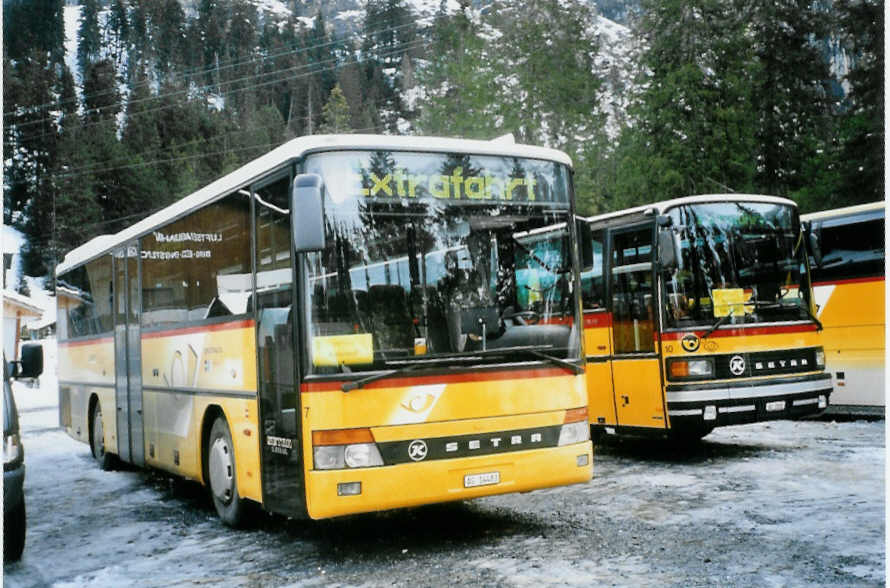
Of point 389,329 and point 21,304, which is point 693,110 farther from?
point 389,329

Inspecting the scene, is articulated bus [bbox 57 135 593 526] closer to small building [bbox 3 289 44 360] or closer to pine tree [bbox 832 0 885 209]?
pine tree [bbox 832 0 885 209]

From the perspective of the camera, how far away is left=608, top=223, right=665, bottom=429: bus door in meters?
11.5

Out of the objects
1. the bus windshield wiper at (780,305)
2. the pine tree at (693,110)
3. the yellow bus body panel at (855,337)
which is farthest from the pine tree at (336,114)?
the bus windshield wiper at (780,305)

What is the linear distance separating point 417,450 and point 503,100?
42278mm

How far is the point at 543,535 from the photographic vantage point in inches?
304

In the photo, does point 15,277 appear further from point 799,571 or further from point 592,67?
point 799,571

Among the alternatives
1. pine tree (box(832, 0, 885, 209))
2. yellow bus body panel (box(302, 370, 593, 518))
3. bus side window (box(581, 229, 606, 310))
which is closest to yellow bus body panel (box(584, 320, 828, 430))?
bus side window (box(581, 229, 606, 310))

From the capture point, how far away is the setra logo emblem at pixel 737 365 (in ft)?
36.4

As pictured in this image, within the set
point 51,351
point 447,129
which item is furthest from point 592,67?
point 51,351

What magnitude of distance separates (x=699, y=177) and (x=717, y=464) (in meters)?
29.4

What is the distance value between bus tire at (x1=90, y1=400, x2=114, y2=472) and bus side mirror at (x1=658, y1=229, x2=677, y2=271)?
7523 mm

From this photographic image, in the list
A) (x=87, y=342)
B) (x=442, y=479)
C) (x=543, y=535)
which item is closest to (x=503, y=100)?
(x=87, y=342)

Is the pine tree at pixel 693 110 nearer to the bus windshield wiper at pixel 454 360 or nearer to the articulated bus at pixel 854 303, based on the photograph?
the articulated bus at pixel 854 303

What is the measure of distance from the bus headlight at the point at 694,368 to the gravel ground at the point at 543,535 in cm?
102
